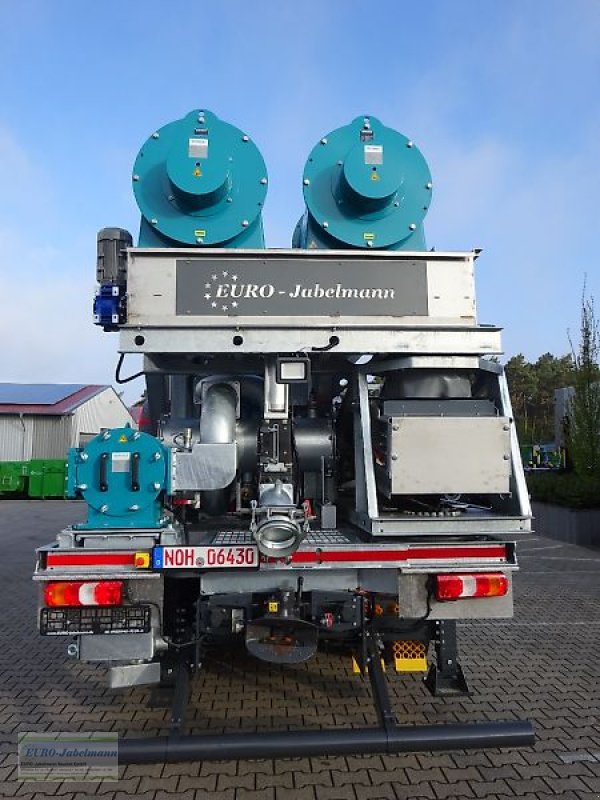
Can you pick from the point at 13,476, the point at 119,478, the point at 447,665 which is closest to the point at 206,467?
the point at 119,478

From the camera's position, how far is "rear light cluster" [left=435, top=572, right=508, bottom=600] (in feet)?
10.8

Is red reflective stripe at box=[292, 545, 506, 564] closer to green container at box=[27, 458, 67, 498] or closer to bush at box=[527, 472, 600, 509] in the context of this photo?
bush at box=[527, 472, 600, 509]

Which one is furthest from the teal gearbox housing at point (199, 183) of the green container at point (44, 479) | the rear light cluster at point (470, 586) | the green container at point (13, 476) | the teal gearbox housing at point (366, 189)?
the green container at point (13, 476)

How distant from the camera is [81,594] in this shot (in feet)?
10.3

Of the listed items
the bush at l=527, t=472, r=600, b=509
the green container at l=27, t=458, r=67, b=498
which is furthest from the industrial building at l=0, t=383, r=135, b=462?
the bush at l=527, t=472, r=600, b=509

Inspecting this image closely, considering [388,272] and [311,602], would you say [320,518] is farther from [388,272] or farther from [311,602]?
[388,272]

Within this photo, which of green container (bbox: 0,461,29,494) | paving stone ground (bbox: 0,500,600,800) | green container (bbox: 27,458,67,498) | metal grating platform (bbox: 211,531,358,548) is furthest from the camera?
green container (bbox: 27,458,67,498)

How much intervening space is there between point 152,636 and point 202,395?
1.48m

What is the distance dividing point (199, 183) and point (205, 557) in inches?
87.6

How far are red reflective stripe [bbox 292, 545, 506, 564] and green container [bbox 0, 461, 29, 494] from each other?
23872 millimetres

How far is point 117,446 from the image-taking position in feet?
10.7

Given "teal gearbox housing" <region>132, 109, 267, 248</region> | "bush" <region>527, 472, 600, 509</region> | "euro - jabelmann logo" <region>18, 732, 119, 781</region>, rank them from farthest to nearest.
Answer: "bush" <region>527, 472, 600, 509</region>, "teal gearbox housing" <region>132, 109, 267, 248</region>, "euro - jabelmann logo" <region>18, 732, 119, 781</region>

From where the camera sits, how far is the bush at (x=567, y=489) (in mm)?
12719

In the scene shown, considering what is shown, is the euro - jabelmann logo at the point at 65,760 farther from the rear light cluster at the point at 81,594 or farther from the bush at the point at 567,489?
the bush at the point at 567,489
